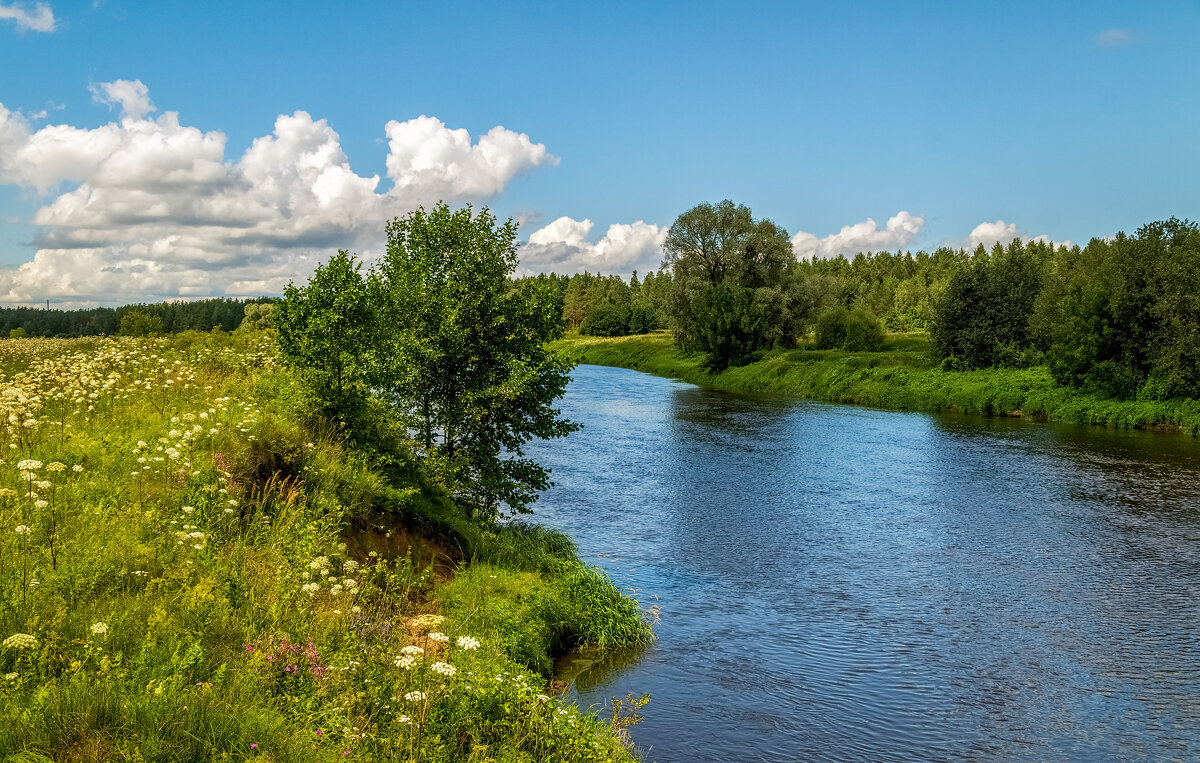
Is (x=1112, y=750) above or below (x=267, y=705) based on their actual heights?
below

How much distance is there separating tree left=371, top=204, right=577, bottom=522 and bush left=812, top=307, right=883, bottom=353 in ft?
174

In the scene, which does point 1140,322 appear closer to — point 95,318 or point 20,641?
point 20,641

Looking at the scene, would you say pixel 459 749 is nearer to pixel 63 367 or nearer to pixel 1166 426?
pixel 63 367

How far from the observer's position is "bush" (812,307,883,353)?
6526cm

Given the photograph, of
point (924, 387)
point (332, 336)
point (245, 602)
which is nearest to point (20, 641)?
point (245, 602)

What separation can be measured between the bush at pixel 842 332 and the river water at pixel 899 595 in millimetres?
34160

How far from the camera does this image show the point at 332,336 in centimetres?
1429

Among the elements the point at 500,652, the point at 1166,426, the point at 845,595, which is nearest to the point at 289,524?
the point at 500,652

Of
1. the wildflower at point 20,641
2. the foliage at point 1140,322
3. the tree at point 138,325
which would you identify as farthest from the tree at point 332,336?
the foliage at point 1140,322

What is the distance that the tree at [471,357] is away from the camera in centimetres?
1560

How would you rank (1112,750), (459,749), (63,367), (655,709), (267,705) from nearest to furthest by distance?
1. (267,705)
2. (459,749)
3. (1112,750)
4. (655,709)
5. (63,367)

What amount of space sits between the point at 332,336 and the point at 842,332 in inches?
2250

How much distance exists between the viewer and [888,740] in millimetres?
9883

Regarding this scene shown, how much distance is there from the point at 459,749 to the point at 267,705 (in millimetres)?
1645
